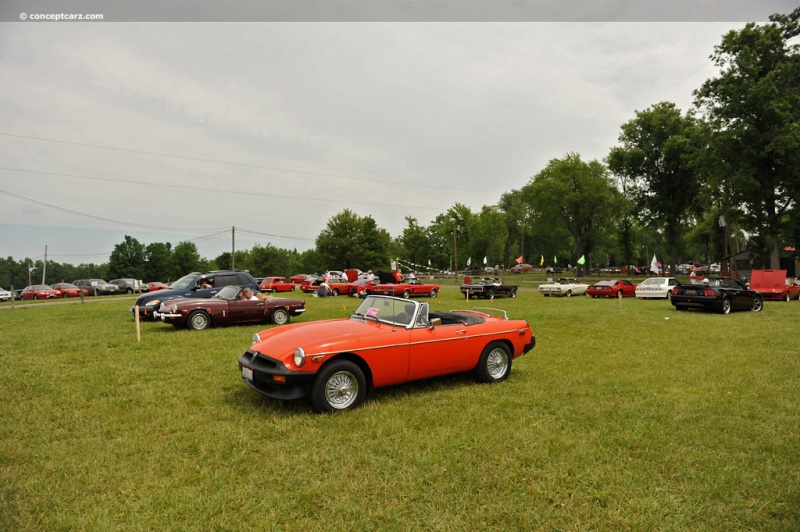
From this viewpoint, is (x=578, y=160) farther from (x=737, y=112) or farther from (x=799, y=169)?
(x=799, y=169)

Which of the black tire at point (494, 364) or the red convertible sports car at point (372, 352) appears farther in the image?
the black tire at point (494, 364)

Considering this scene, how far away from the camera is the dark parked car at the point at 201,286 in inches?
560

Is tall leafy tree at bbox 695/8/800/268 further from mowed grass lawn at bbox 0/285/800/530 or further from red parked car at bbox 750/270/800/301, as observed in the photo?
mowed grass lawn at bbox 0/285/800/530

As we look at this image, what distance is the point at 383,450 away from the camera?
4262 mm

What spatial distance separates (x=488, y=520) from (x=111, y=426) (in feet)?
13.7

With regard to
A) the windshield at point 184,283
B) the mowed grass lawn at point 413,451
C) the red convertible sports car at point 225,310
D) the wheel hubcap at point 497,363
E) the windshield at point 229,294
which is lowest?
the mowed grass lawn at point 413,451

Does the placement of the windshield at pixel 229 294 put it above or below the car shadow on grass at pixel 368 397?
above

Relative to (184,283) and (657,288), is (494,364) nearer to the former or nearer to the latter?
(184,283)

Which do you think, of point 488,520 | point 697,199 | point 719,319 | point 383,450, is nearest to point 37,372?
point 383,450

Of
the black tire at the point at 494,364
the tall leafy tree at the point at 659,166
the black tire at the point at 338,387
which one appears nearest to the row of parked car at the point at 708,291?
the black tire at the point at 494,364

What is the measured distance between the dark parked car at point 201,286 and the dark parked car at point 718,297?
15950mm

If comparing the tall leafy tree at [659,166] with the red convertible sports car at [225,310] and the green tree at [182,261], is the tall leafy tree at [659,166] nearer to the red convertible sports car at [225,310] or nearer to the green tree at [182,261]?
the red convertible sports car at [225,310]

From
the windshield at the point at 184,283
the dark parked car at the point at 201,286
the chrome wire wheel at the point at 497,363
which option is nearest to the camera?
the chrome wire wheel at the point at 497,363

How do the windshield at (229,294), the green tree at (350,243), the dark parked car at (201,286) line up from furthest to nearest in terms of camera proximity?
the green tree at (350,243), the dark parked car at (201,286), the windshield at (229,294)
